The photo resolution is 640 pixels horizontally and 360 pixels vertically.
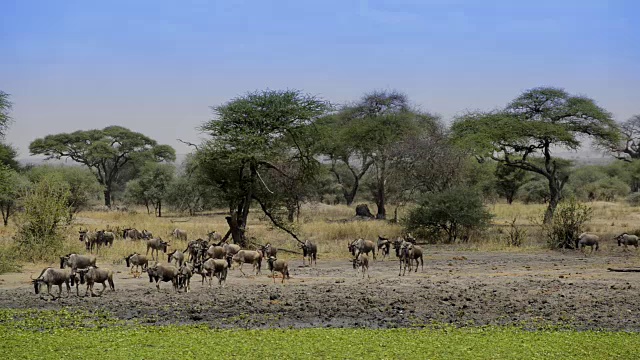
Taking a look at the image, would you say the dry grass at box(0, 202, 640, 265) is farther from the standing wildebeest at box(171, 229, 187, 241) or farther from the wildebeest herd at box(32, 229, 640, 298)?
the wildebeest herd at box(32, 229, 640, 298)

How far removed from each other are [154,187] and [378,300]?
4039 cm

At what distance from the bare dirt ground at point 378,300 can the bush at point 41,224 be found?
2800 mm

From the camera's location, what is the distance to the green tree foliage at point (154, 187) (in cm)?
5178

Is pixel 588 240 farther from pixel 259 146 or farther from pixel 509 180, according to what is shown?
pixel 509 180

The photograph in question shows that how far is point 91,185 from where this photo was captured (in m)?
53.6

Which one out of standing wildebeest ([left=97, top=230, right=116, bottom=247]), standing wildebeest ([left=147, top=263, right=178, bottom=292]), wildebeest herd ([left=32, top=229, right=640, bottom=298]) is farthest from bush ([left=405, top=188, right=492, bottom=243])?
standing wildebeest ([left=147, top=263, right=178, bottom=292])

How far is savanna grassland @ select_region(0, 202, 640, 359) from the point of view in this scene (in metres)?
10.6

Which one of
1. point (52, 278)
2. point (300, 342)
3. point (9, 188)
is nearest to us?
point (300, 342)

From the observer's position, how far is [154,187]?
52.6 meters

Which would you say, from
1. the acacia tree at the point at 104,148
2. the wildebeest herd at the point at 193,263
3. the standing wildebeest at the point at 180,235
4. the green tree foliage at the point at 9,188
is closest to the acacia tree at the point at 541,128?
the wildebeest herd at the point at 193,263

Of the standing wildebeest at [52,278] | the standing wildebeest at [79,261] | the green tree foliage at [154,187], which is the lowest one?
the standing wildebeest at [52,278]

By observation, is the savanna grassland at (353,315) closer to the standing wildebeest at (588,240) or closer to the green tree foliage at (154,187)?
the standing wildebeest at (588,240)

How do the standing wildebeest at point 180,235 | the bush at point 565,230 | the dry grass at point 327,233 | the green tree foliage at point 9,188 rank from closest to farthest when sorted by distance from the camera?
the green tree foliage at point 9,188
the dry grass at point 327,233
the bush at point 565,230
the standing wildebeest at point 180,235

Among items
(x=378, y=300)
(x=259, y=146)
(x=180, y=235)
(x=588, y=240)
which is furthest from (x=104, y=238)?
(x=588, y=240)
